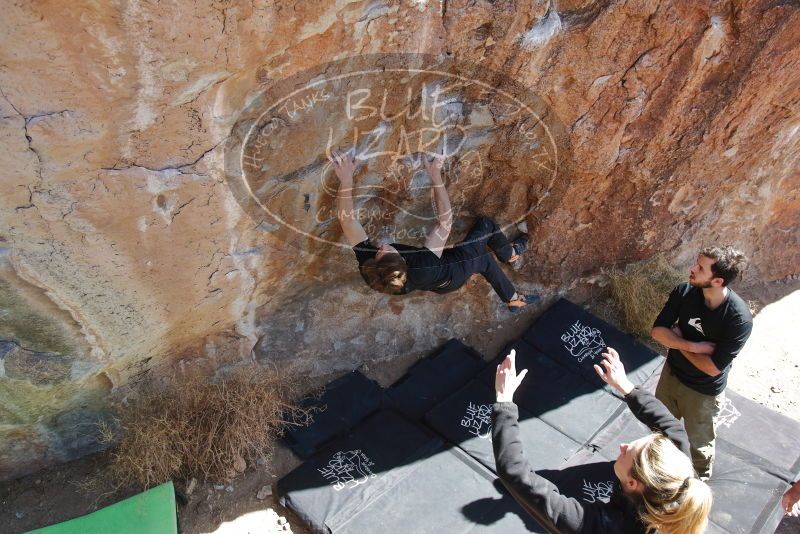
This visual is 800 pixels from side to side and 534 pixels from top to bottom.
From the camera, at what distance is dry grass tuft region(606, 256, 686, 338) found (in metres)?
3.57

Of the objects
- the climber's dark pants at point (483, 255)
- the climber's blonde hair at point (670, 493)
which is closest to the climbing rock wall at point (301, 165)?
the climber's dark pants at point (483, 255)

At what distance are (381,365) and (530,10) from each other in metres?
1.88

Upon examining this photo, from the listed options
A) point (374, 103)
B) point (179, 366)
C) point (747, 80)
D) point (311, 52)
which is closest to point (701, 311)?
point (747, 80)

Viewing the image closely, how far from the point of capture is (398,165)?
2727 millimetres

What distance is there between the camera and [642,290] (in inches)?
142

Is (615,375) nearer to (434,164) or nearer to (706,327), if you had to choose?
(706,327)

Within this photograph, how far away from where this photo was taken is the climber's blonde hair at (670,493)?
158 centimetres

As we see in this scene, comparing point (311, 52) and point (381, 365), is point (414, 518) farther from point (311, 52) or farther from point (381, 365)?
point (311, 52)

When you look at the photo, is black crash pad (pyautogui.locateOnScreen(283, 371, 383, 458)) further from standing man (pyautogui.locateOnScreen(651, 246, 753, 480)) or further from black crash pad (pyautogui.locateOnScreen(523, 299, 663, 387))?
standing man (pyautogui.locateOnScreen(651, 246, 753, 480))

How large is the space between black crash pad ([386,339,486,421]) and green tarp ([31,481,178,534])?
110 cm

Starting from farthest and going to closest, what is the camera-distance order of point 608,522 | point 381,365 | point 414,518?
point 381,365 → point 414,518 → point 608,522

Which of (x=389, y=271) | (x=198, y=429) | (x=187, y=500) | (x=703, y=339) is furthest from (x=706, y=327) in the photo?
(x=187, y=500)

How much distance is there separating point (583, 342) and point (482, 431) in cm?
87
